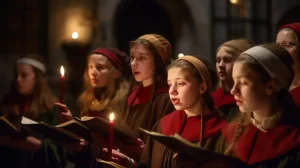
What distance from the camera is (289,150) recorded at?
2.75m

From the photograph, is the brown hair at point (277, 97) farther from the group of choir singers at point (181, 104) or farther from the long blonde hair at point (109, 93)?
the long blonde hair at point (109, 93)

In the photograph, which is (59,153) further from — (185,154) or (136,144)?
(185,154)

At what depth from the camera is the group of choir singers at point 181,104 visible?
2826 millimetres

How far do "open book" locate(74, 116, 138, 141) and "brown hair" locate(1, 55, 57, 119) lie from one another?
4.83 feet

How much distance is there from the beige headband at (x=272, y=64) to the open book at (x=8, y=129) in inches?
76.4

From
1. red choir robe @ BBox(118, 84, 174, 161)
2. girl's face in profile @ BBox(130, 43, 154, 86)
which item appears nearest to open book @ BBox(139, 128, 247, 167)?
red choir robe @ BBox(118, 84, 174, 161)

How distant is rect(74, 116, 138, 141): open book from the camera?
338cm

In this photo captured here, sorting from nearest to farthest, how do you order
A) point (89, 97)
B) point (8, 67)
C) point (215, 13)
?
point (89, 97) → point (8, 67) → point (215, 13)

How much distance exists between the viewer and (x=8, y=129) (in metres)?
4.25

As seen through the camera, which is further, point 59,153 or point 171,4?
point 171,4

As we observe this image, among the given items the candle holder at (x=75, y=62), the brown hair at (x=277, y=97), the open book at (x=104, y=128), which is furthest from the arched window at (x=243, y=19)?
the brown hair at (x=277, y=97)

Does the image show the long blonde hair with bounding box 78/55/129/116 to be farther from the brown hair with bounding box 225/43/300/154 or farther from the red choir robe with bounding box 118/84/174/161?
the brown hair with bounding box 225/43/300/154

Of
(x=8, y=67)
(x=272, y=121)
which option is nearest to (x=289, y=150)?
(x=272, y=121)

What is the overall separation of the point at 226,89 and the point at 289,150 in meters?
1.13
